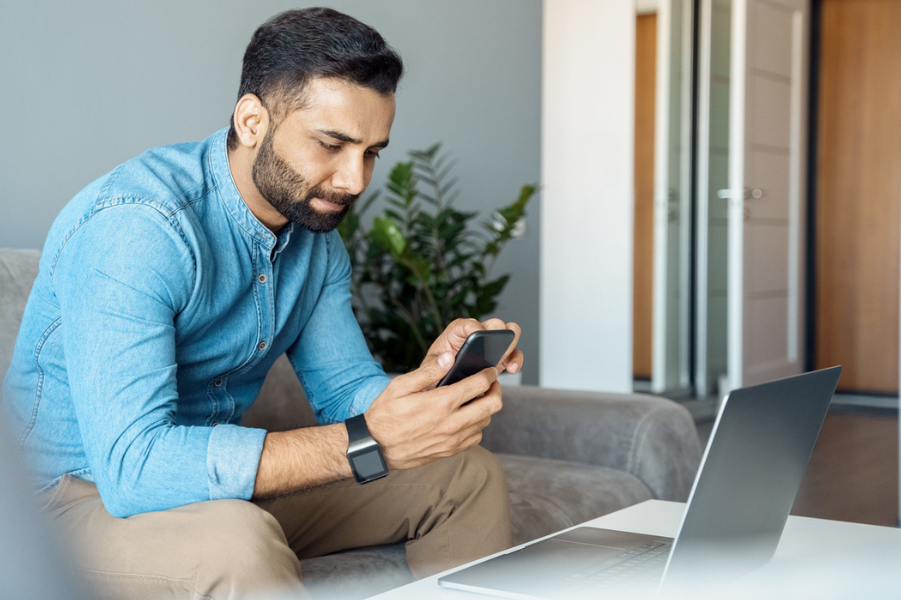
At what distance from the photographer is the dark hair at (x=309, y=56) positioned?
3.78 feet

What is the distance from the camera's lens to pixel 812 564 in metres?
0.95

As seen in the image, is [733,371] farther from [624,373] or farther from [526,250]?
[526,250]

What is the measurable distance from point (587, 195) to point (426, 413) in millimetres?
3056

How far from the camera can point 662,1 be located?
4258mm

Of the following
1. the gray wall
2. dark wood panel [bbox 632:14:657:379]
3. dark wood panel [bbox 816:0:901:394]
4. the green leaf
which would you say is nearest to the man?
the gray wall

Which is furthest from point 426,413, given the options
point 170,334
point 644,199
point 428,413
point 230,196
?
Answer: point 644,199

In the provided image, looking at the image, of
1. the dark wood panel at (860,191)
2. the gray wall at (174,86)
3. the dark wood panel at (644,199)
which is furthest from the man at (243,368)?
the dark wood panel at (860,191)

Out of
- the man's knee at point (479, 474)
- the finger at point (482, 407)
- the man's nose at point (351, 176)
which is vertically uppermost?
the man's nose at point (351, 176)

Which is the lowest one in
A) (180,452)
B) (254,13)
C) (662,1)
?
(180,452)

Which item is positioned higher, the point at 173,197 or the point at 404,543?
the point at 173,197

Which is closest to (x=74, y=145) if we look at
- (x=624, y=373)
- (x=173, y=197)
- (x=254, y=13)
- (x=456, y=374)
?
(x=254, y=13)

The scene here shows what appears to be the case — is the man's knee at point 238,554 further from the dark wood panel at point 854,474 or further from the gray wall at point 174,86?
the dark wood panel at point 854,474

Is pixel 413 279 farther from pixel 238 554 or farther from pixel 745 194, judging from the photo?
pixel 745 194

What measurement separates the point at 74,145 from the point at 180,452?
1.32m
